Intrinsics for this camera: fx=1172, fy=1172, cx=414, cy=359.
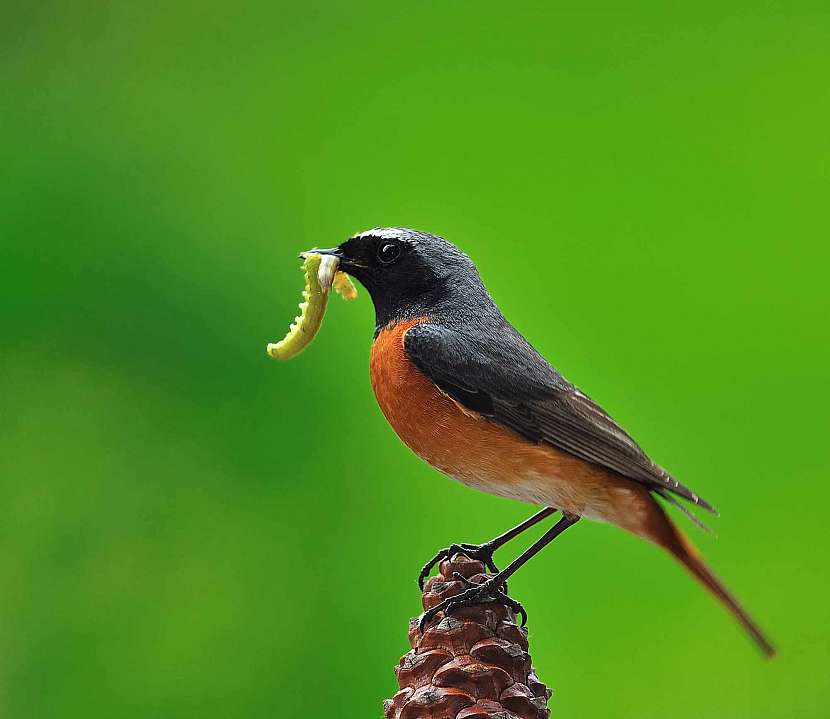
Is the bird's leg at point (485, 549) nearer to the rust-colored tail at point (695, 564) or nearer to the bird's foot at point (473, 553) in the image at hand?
the bird's foot at point (473, 553)

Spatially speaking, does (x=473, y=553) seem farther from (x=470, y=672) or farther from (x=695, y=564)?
(x=470, y=672)

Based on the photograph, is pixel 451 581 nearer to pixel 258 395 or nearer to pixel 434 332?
pixel 434 332

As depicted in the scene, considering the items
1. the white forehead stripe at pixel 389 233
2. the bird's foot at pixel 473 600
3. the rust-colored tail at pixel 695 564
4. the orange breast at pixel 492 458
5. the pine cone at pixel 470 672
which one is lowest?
the pine cone at pixel 470 672

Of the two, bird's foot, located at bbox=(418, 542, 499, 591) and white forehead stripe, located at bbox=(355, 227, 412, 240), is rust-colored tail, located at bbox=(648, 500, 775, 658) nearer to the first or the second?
bird's foot, located at bbox=(418, 542, 499, 591)

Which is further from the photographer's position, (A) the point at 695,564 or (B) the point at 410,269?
(B) the point at 410,269

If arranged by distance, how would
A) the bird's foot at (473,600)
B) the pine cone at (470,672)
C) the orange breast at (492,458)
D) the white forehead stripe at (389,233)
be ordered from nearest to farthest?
the pine cone at (470,672)
the bird's foot at (473,600)
the orange breast at (492,458)
the white forehead stripe at (389,233)

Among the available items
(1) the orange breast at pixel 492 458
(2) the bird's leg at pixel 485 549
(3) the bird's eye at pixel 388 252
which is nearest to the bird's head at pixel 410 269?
(3) the bird's eye at pixel 388 252

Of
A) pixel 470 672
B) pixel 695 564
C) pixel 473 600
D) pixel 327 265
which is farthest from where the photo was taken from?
pixel 327 265

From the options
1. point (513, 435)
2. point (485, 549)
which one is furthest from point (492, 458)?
point (485, 549)
